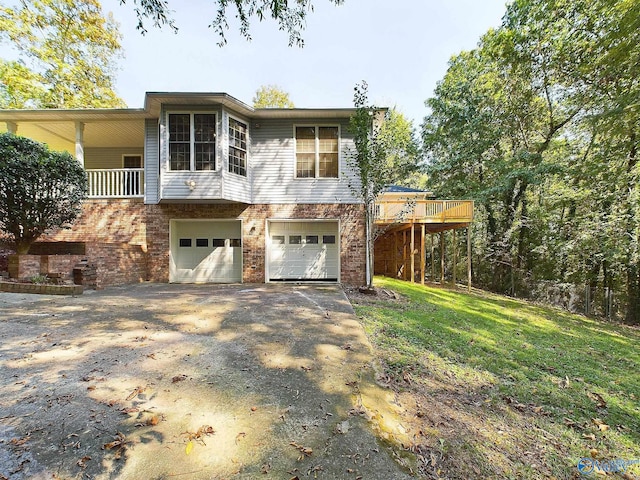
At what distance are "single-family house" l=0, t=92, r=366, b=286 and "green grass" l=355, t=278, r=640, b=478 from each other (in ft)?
13.4

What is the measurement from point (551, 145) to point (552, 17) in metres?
6.44

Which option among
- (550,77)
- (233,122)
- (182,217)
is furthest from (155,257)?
(550,77)

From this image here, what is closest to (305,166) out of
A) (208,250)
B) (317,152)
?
(317,152)

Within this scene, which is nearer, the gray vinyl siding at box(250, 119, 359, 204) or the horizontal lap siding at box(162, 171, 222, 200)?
the horizontal lap siding at box(162, 171, 222, 200)

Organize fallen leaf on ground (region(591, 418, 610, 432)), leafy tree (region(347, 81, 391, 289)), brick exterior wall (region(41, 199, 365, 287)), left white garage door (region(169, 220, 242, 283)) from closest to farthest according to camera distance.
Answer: fallen leaf on ground (region(591, 418, 610, 432)) → leafy tree (region(347, 81, 391, 289)) → brick exterior wall (region(41, 199, 365, 287)) → left white garage door (region(169, 220, 242, 283))

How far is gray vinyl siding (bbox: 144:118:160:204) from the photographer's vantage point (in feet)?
33.1

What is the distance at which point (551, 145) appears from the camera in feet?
56.0

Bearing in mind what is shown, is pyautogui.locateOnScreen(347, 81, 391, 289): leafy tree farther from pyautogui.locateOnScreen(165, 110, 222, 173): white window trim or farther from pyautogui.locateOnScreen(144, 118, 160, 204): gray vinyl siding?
pyautogui.locateOnScreen(144, 118, 160, 204): gray vinyl siding

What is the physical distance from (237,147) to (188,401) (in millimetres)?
8521

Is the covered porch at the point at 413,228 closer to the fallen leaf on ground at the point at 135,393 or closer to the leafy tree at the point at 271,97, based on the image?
the fallen leaf on ground at the point at 135,393

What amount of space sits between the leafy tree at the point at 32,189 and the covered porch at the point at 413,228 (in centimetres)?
883

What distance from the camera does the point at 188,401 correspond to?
2727mm

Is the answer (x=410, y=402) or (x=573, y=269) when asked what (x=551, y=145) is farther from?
(x=410, y=402)

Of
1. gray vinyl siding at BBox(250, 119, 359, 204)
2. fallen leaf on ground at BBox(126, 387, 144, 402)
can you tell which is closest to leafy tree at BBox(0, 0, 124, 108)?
gray vinyl siding at BBox(250, 119, 359, 204)
